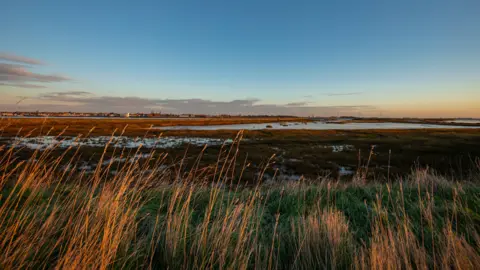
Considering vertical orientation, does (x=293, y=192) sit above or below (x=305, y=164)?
above

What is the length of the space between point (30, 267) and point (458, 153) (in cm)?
4220

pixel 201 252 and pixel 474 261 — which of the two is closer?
pixel 474 261

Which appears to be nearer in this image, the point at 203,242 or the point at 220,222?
the point at 203,242

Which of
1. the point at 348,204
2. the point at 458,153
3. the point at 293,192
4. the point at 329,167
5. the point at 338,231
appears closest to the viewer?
the point at 338,231

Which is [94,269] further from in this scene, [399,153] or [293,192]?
[399,153]

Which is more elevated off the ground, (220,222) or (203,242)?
(203,242)

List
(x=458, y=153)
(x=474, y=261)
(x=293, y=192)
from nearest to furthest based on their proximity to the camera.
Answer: (x=474, y=261), (x=293, y=192), (x=458, y=153)

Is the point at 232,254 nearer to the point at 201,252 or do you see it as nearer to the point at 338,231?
the point at 201,252

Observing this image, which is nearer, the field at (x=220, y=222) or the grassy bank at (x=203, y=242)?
the grassy bank at (x=203, y=242)

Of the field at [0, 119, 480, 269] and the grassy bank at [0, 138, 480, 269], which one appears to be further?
the field at [0, 119, 480, 269]

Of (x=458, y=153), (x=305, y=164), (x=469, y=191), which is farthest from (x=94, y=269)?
(x=458, y=153)

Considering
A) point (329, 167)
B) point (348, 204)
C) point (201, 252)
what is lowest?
point (329, 167)

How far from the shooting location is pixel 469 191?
20.7 ft

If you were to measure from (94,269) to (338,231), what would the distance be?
128 inches
